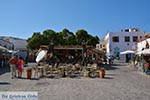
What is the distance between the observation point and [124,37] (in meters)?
60.6

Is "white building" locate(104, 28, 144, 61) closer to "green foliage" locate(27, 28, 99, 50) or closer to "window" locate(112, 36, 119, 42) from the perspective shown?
"window" locate(112, 36, 119, 42)

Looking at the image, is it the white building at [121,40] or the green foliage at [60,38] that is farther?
the white building at [121,40]

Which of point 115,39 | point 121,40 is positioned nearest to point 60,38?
point 115,39

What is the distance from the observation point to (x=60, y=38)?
169ft

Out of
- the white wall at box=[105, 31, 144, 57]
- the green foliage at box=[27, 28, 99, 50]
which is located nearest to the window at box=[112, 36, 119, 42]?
the white wall at box=[105, 31, 144, 57]

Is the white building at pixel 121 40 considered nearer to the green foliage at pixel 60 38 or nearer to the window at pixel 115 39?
the window at pixel 115 39

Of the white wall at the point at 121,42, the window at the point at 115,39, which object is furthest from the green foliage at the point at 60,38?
the window at the point at 115,39

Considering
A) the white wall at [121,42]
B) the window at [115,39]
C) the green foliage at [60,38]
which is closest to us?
the green foliage at [60,38]

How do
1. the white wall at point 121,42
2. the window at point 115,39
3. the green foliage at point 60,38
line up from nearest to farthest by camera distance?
the green foliage at point 60,38, the white wall at point 121,42, the window at point 115,39

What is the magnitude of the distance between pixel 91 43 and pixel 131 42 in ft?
41.0

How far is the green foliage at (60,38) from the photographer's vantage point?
168 ft

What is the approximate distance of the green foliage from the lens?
51125 mm

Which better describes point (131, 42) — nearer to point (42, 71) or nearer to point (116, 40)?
point (116, 40)

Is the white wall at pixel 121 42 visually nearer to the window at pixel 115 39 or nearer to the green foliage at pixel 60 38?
the window at pixel 115 39
